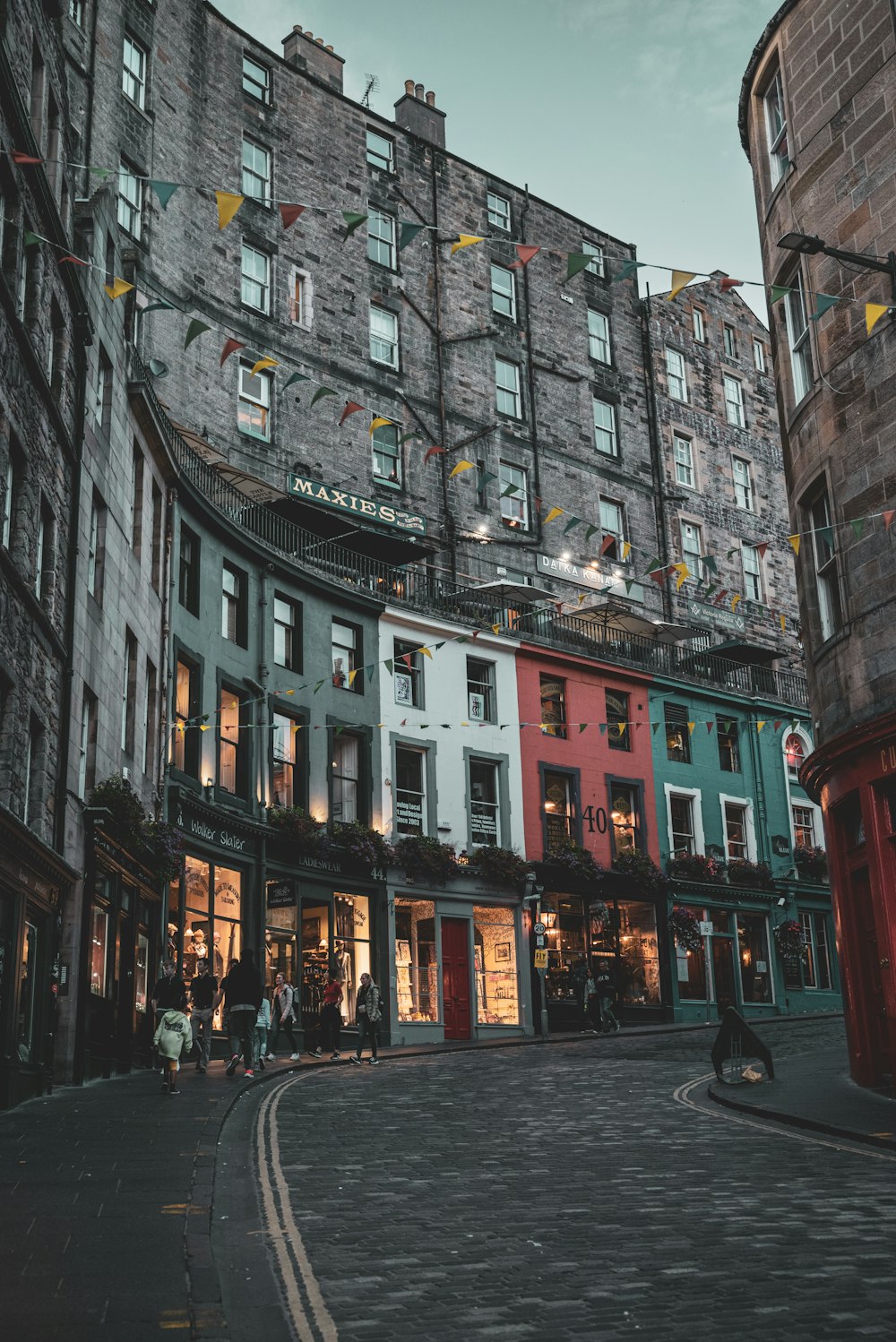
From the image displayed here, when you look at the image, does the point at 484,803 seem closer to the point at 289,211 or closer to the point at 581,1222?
the point at 289,211

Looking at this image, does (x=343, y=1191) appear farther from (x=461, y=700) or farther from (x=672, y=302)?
(x=672, y=302)

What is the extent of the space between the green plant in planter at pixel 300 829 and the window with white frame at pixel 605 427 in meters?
19.7

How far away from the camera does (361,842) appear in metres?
31.2

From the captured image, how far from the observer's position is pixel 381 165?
4103cm

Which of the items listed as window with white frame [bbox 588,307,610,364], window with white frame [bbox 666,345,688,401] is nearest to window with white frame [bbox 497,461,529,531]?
window with white frame [bbox 588,307,610,364]

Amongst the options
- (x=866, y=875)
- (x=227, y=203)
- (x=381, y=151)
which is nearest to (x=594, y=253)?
(x=381, y=151)

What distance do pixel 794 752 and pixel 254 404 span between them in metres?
20.9

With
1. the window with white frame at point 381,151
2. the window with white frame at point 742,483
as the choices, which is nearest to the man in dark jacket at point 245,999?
the window with white frame at point 381,151

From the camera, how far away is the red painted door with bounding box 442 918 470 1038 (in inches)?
1319

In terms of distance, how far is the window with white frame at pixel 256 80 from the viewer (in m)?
37.7

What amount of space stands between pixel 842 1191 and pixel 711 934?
30.7 meters

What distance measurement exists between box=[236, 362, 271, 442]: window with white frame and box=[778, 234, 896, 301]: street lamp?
19622mm

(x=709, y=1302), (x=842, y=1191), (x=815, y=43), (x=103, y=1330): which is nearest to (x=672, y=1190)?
(x=842, y=1191)

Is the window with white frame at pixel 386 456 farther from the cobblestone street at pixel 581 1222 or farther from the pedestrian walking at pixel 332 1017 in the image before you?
the cobblestone street at pixel 581 1222
